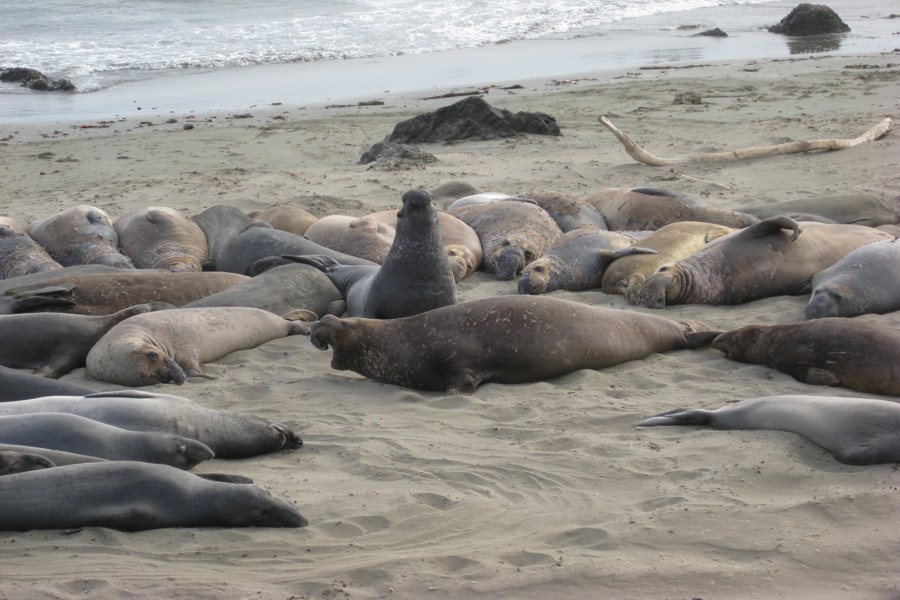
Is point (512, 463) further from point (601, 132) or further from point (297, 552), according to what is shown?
point (601, 132)

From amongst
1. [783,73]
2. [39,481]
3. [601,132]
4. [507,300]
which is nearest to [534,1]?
[783,73]

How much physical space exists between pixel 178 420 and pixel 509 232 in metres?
4.58

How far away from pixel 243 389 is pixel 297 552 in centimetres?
233

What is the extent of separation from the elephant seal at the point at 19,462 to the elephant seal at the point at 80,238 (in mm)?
4717

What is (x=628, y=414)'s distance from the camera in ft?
16.8

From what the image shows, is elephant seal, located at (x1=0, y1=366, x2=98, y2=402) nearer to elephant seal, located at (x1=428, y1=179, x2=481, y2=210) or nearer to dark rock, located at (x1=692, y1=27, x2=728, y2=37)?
elephant seal, located at (x1=428, y1=179, x2=481, y2=210)

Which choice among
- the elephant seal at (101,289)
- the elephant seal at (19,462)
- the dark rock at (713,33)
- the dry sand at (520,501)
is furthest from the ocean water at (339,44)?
the elephant seal at (19,462)

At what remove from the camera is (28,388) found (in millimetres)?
5371

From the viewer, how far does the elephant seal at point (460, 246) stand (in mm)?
8234

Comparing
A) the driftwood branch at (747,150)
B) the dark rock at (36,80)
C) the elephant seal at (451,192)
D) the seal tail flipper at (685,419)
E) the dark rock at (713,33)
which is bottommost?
the seal tail flipper at (685,419)

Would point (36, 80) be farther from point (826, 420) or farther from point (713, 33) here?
point (826, 420)

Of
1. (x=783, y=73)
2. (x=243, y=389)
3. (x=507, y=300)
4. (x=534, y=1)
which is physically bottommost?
(x=243, y=389)

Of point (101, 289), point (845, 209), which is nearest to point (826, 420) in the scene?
point (845, 209)

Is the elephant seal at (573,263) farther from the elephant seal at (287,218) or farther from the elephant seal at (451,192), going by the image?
the elephant seal at (287,218)
